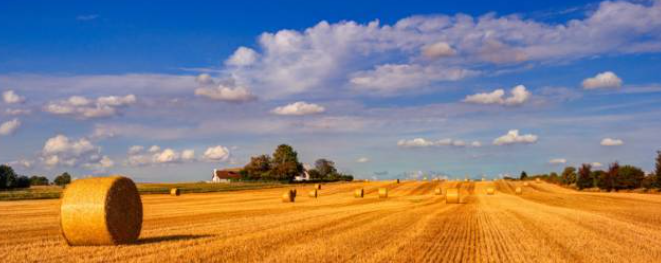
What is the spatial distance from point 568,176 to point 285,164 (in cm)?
5332

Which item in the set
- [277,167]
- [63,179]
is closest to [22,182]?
[63,179]

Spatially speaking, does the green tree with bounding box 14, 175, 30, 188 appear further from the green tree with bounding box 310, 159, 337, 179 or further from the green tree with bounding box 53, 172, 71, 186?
the green tree with bounding box 310, 159, 337, 179

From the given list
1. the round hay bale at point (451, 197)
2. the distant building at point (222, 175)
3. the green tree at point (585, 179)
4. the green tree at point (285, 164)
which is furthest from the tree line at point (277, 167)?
the round hay bale at point (451, 197)

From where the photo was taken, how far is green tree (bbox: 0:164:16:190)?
94731 millimetres

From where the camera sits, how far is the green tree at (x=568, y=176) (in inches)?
4092

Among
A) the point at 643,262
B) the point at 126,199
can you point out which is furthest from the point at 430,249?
the point at 126,199

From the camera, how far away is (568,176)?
105375 millimetres

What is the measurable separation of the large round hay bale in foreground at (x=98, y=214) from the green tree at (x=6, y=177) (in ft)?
280

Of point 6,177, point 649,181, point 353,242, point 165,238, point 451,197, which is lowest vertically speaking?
point 353,242

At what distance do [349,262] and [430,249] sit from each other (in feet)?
11.0

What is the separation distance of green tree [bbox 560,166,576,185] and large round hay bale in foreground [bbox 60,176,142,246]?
96721 millimetres

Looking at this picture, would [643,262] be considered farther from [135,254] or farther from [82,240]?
[82,240]

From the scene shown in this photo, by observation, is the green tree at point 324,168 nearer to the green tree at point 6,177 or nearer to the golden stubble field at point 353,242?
the green tree at point 6,177

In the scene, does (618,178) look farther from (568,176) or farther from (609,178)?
(568,176)
